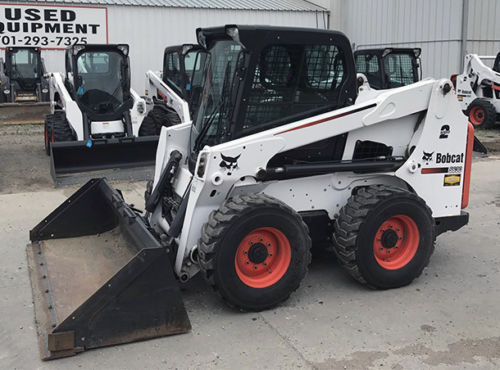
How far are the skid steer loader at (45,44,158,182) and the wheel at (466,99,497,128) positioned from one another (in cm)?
881

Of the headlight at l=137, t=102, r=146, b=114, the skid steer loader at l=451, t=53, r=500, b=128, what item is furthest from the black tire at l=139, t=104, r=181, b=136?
the skid steer loader at l=451, t=53, r=500, b=128

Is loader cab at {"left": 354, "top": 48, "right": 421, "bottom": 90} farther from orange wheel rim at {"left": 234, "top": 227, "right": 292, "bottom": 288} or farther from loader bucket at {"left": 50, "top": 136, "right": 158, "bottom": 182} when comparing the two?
orange wheel rim at {"left": 234, "top": 227, "right": 292, "bottom": 288}

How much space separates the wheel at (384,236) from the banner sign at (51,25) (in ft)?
59.5

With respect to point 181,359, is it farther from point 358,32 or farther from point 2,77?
point 358,32

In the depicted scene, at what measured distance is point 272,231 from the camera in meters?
4.45

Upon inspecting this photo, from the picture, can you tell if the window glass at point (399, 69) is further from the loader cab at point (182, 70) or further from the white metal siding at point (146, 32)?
the white metal siding at point (146, 32)

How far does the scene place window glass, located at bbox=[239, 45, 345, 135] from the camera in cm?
466

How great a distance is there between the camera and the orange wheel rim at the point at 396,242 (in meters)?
4.87

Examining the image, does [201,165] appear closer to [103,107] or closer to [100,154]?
[100,154]

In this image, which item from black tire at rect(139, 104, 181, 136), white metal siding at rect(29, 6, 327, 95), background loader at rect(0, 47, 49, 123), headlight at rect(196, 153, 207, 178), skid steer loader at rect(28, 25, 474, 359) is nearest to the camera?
skid steer loader at rect(28, 25, 474, 359)

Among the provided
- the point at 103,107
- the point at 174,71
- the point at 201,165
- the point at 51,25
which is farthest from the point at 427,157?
the point at 51,25

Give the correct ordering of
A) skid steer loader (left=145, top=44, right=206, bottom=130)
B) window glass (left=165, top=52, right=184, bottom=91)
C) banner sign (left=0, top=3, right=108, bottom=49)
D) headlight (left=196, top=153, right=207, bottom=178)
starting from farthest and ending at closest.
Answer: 1. banner sign (left=0, top=3, right=108, bottom=49)
2. window glass (left=165, top=52, right=184, bottom=91)
3. skid steer loader (left=145, top=44, right=206, bottom=130)
4. headlight (left=196, top=153, right=207, bottom=178)

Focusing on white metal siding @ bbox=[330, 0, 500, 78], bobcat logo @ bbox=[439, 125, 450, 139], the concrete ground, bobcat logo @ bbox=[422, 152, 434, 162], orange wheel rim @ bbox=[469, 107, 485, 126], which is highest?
white metal siding @ bbox=[330, 0, 500, 78]

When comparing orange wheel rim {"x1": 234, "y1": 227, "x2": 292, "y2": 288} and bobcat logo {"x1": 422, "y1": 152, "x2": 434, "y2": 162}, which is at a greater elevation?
bobcat logo {"x1": 422, "y1": 152, "x2": 434, "y2": 162}
